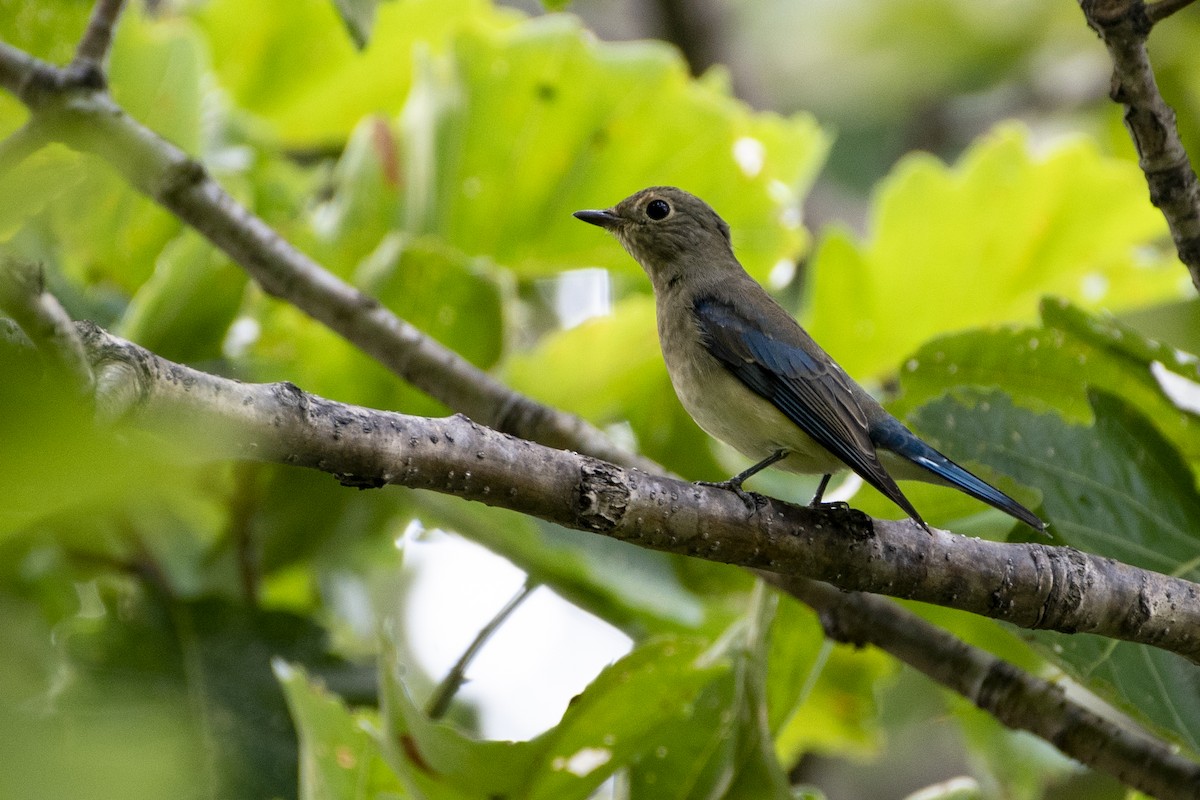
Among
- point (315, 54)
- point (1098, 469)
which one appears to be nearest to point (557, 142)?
point (315, 54)

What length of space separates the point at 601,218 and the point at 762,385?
0.88 meters

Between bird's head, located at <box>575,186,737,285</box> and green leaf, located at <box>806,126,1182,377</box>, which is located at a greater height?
green leaf, located at <box>806,126,1182,377</box>

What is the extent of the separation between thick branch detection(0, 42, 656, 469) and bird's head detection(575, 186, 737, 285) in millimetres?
1022

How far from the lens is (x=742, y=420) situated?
3209 millimetres

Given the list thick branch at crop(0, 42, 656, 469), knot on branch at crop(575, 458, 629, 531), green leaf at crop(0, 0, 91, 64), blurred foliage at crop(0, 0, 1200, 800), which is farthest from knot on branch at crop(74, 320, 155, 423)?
green leaf at crop(0, 0, 91, 64)

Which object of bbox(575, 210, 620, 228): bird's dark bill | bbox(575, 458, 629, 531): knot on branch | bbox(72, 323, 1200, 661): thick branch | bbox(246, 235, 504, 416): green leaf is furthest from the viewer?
bbox(575, 210, 620, 228): bird's dark bill

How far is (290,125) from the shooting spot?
4270 mm

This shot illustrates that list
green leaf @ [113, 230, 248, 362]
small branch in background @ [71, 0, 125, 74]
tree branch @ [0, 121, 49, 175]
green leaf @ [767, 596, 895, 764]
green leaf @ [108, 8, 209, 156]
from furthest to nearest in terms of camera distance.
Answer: green leaf @ [767, 596, 895, 764] → green leaf @ [108, 8, 209, 156] → green leaf @ [113, 230, 248, 362] → small branch in background @ [71, 0, 125, 74] → tree branch @ [0, 121, 49, 175]

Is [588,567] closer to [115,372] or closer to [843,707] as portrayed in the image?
Answer: [843,707]

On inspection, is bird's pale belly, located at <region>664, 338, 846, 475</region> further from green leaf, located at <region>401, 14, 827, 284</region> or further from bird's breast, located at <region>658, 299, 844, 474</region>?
green leaf, located at <region>401, 14, 827, 284</region>

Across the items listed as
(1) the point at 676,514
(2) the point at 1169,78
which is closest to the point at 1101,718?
(1) the point at 676,514

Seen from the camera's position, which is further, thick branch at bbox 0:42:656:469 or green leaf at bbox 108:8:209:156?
green leaf at bbox 108:8:209:156

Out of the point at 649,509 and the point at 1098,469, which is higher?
the point at 1098,469

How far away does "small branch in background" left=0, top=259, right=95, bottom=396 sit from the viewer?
0.86 metres
